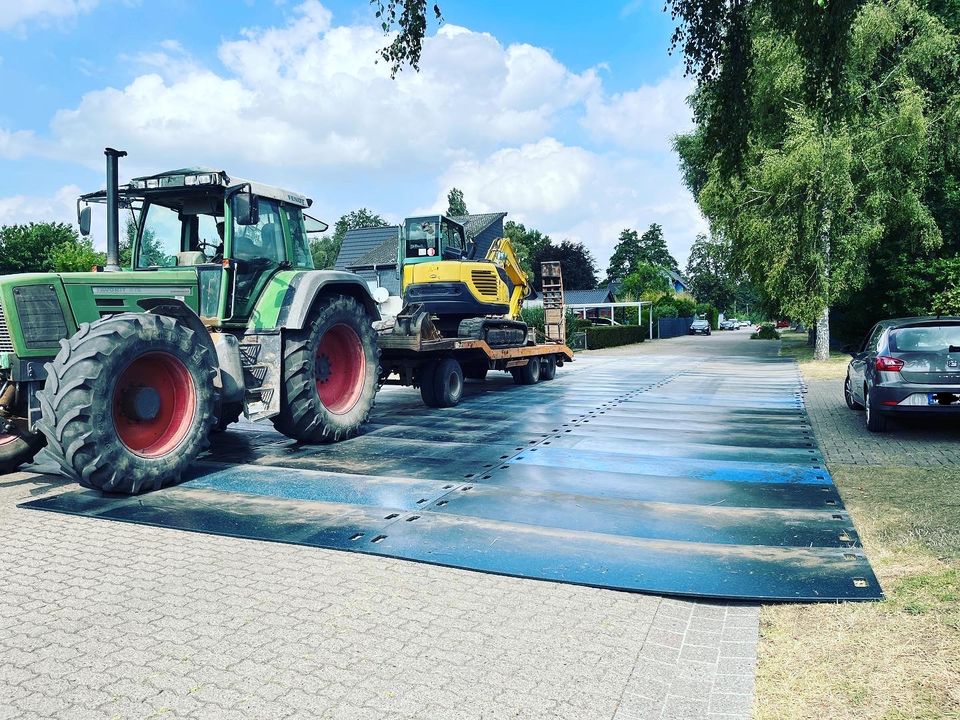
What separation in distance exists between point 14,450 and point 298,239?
3.78 meters

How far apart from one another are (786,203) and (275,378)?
61.3ft

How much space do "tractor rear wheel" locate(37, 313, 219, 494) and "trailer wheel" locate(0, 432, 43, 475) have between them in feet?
4.83

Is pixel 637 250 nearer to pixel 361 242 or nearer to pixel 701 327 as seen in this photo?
pixel 701 327

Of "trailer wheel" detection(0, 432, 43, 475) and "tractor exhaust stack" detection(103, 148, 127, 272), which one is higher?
"tractor exhaust stack" detection(103, 148, 127, 272)

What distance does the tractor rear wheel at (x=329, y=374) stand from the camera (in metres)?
8.22

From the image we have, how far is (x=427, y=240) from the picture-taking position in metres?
13.4

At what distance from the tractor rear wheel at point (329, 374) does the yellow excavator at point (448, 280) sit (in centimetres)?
298

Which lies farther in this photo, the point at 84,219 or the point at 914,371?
the point at 914,371

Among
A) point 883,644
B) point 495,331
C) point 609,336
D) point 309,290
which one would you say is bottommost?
point 883,644

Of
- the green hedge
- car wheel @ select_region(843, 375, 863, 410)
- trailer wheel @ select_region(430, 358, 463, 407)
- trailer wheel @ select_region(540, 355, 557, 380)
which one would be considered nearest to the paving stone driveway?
trailer wheel @ select_region(430, 358, 463, 407)

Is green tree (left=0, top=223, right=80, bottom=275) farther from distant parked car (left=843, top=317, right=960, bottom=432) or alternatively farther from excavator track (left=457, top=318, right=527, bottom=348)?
distant parked car (left=843, top=317, right=960, bottom=432)

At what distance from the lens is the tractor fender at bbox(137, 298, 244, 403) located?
7305 millimetres

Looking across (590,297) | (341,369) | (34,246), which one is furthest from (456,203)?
(341,369)

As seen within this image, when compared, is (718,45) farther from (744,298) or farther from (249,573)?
(744,298)
